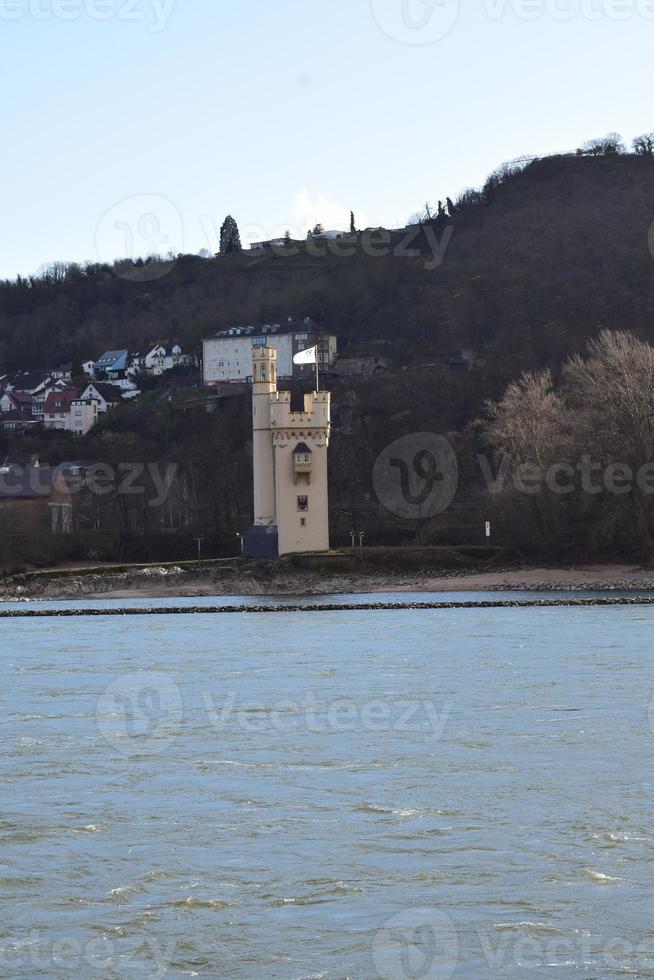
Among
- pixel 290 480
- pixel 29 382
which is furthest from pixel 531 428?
pixel 29 382

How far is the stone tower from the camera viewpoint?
67.6m

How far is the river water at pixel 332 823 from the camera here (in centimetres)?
1381

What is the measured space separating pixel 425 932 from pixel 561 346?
10124 centimetres

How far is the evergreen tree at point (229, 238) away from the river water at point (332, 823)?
166 metres

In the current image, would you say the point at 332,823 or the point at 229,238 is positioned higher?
the point at 229,238

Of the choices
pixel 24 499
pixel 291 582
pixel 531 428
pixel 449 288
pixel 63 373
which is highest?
pixel 449 288

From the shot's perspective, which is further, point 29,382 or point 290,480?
point 29,382

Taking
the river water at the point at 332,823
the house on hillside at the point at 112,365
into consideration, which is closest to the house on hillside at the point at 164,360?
the house on hillside at the point at 112,365

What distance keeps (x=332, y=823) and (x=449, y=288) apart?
405 feet

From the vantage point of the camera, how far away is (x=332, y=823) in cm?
1806

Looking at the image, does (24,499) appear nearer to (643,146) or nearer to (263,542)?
(263,542)

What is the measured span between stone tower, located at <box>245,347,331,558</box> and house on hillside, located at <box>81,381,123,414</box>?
59.8m

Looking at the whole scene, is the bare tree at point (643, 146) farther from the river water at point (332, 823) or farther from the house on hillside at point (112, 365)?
the river water at point (332, 823)

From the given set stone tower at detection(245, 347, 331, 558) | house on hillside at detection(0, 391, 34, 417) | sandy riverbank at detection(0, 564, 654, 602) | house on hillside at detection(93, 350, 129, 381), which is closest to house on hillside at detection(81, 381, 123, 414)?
house on hillside at detection(0, 391, 34, 417)
